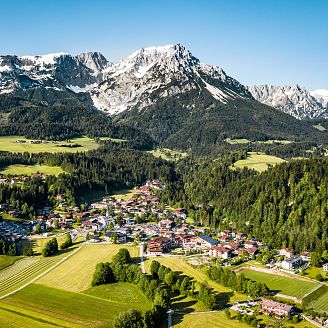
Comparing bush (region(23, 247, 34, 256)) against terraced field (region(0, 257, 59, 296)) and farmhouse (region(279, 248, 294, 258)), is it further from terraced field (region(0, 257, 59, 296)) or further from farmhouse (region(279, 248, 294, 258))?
farmhouse (region(279, 248, 294, 258))

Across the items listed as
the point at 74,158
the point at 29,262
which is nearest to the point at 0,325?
the point at 29,262

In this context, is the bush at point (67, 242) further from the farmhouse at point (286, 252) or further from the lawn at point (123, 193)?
the lawn at point (123, 193)

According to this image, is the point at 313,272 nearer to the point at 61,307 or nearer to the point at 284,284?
the point at 284,284

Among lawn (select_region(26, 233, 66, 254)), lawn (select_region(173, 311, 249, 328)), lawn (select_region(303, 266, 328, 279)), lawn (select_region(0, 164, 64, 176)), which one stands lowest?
lawn (select_region(303, 266, 328, 279))

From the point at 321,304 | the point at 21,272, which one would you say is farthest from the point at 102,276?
the point at 321,304

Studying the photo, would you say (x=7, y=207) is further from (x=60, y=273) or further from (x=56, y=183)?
(x=60, y=273)

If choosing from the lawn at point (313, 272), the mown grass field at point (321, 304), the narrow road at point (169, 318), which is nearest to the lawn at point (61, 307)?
the narrow road at point (169, 318)

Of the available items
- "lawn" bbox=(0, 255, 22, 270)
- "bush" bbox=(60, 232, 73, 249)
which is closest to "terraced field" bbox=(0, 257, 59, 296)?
"lawn" bbox=(0, 255, 22, 270)
